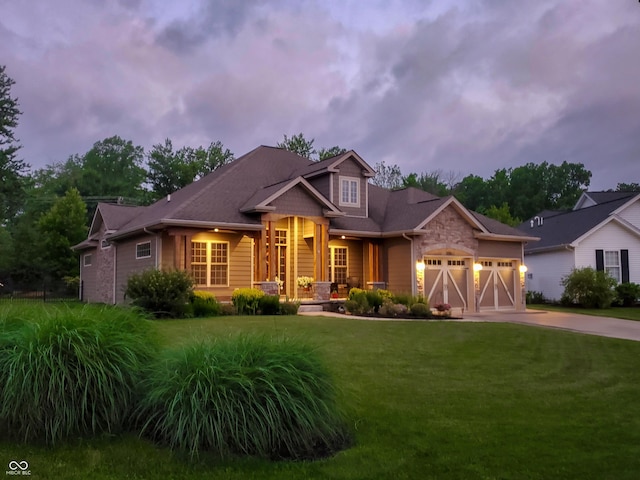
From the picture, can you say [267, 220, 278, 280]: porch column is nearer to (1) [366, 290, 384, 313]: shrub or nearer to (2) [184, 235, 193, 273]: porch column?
(2) [184, 235, 193, 273]: porch column

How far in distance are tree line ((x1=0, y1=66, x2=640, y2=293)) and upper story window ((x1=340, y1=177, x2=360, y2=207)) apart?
1896 centimetres

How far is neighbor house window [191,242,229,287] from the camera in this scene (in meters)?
19.1

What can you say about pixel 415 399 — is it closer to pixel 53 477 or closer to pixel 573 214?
pixel 53 477

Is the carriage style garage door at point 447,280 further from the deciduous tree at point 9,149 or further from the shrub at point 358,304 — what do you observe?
the deciduous tree at point 9,149

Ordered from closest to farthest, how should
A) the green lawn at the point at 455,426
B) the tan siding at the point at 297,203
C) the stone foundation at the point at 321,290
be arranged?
the green lawn at the point at 455,426
the tan siding at the point at 297,203
the stone foundation at the point at 321,290

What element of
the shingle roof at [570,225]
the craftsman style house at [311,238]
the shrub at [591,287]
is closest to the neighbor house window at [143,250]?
the craftsman style house at [311,238]

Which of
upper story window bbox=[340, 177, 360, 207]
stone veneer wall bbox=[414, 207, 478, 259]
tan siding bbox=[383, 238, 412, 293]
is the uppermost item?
upper story window bbox=[340, 177, 360, 207]

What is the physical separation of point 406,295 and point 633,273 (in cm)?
1613

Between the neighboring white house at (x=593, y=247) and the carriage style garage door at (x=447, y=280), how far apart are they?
27.3 ft

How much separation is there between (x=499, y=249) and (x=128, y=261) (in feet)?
49.6

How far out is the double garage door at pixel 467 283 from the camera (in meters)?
21.6

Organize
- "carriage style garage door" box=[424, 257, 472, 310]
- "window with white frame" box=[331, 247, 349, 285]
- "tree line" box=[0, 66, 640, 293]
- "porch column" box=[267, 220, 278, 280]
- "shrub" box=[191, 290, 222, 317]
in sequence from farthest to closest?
"tree line" box=[0, 66, 640, 293], "window with white frame" box=[331, 247, 349, 285], "carriage style garage door" box=[424, 257, 472, 310], "porch column" box=[267, 220, 278, 280], "shrub" box=[191, 290, 222, 317]

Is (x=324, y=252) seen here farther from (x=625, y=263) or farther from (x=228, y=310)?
(x=625, y=263)

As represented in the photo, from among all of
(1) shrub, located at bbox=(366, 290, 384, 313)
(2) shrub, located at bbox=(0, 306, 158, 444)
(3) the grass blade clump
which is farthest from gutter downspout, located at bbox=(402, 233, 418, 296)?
(2) shrub, located at bbox=(0, 306, 158, 444)
